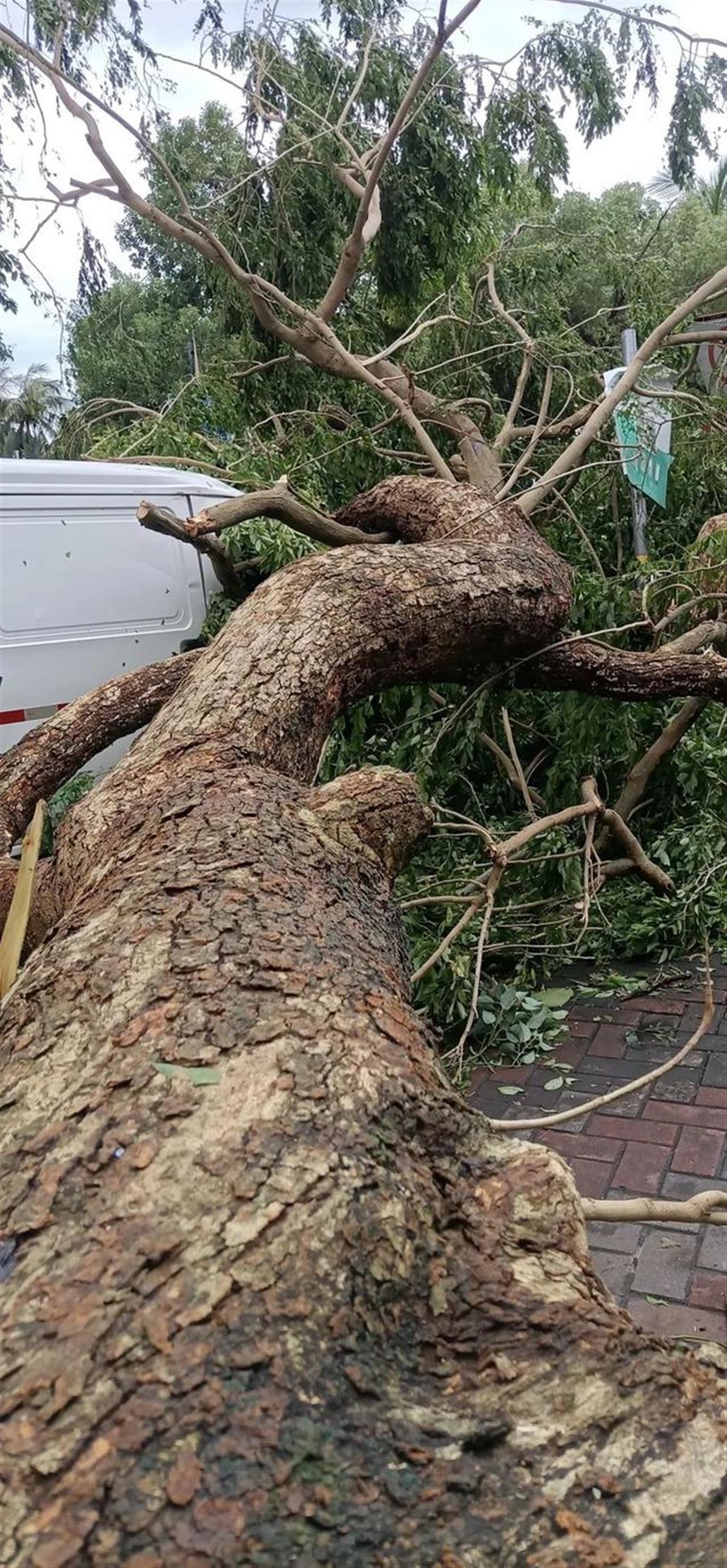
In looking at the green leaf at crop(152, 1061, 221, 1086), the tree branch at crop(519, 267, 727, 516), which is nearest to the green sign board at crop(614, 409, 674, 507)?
the tree branch at crop(519, 267, 727, 516)

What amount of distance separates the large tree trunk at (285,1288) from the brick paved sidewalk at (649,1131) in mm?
1175

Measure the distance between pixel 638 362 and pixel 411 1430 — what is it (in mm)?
4343

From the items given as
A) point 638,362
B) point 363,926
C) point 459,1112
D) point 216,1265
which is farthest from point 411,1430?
point 638,362

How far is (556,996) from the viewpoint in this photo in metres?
4.12

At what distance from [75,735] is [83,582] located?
273 cm

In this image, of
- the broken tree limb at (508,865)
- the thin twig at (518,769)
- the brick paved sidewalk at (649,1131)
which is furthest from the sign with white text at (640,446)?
the brick paved sidewalk at (649,1131)

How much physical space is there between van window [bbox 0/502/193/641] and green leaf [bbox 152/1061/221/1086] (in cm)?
470

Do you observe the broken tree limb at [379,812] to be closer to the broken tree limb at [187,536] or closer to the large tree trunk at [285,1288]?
the large tree trunk at [285,1288]

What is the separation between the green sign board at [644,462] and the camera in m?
4.86

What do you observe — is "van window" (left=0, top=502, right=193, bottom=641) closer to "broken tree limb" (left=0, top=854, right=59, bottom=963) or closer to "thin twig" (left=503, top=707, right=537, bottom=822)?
"thin twig" (left=503, top=707, right=537, bottom=822)

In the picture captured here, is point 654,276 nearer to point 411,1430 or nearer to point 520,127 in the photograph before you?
point 520,127

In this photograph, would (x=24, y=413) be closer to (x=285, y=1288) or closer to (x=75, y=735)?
(x=75, y=735)

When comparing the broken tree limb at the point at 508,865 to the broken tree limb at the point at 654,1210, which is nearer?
the broken tree limb at the point at 654,1210

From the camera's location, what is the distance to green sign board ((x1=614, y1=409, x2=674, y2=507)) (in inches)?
191
